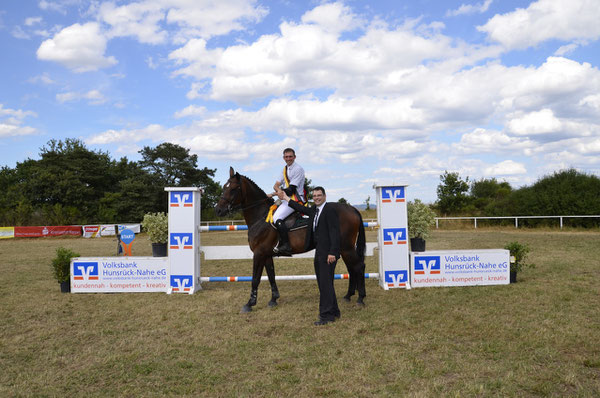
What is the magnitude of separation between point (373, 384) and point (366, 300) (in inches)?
132

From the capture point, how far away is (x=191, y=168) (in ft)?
151

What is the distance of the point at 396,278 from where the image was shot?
776cm

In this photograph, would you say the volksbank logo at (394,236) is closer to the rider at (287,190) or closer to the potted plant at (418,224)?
the potted plant at (418,224)

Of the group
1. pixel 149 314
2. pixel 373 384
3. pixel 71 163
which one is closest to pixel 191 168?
pixel 71 163

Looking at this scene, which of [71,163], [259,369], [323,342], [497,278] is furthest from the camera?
[71,163]

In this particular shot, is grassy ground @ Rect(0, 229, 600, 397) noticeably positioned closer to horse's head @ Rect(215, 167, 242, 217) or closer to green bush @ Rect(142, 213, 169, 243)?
green bush @ Rect(142, 213, 169, 243)

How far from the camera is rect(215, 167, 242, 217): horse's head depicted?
652 centimetres

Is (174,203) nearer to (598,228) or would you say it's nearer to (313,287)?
(313,287)

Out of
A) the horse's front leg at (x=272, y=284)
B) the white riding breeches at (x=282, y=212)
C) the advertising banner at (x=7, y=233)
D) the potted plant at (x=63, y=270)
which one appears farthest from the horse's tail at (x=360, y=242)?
the advertising banner at (x=7, y=233)

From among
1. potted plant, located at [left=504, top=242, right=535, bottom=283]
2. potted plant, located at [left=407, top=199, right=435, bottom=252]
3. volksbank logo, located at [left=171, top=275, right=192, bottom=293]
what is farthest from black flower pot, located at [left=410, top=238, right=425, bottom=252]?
volksbank logo, located at [left=171, top=275, right=192, bottom=293]

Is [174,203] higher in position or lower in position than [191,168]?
lower

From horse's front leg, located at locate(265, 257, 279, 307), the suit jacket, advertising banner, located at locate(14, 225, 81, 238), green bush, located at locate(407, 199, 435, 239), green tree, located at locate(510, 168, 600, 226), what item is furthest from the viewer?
advertising banner, located at locate(14, 225, 81, 238)

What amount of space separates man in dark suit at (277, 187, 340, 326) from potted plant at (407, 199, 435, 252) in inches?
120

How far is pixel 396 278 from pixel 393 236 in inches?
32.4
